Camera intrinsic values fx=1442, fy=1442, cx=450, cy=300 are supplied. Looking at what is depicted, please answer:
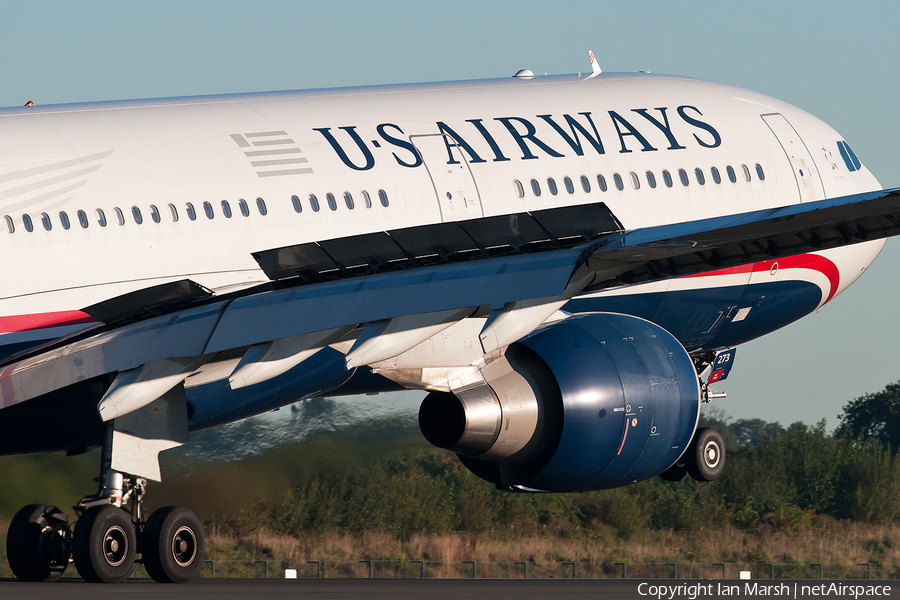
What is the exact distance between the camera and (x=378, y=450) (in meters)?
25.6

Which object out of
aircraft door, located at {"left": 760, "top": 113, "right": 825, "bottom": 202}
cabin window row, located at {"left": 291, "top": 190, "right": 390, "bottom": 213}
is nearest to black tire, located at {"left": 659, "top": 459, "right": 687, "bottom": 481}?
aircraft door, located at {"left": 760, "top": 113, "right": 825, "bottom": 202}

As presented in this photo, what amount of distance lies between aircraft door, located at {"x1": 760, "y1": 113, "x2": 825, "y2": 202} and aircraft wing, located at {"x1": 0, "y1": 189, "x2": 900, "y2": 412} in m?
9.06

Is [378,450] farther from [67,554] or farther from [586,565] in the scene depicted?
[67,554]

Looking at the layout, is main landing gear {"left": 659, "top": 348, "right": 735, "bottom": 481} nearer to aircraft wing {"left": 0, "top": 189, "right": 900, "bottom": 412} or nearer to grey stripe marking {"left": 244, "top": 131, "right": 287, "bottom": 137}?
grey stripe marking {"left": 244, "top": 131, "right": 287, "bottom": 137}

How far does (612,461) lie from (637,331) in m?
1.44

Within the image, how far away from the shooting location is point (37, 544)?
16.2 m

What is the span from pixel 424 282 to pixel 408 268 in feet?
1.80

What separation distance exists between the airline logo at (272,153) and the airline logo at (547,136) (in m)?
0.55

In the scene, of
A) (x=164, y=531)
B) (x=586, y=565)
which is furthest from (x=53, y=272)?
(x=586, y=565)

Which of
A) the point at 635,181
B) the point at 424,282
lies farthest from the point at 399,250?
the point at 635,181

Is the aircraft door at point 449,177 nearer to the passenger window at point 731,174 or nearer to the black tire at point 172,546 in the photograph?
the passenger window at point 731,174

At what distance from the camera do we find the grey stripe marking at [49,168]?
1514 centimetres

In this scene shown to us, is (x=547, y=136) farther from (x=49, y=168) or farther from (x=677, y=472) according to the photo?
(x=49, y=168)

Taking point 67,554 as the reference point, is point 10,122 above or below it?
above
